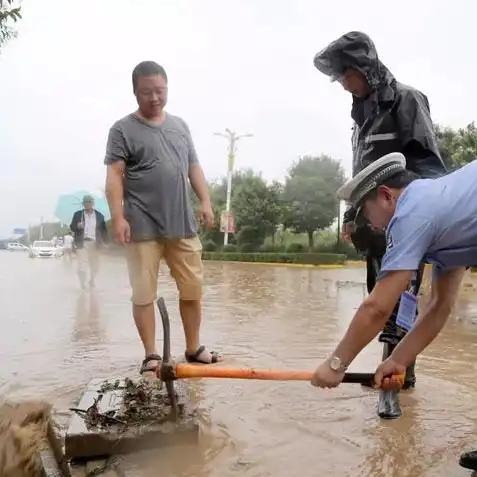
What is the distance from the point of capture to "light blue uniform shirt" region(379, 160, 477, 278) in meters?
2.04

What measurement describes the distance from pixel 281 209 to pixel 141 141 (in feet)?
107

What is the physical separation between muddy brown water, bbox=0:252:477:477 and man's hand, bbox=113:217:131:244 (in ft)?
2.62

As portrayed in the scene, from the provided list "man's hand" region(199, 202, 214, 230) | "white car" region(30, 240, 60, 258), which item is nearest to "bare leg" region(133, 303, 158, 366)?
"man's hand" region(199, 202, 214, 230)

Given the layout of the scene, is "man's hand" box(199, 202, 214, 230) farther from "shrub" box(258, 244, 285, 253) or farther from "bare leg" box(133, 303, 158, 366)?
"shrub" box(258, 244, 285, 253)

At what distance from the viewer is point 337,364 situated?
2.27 m

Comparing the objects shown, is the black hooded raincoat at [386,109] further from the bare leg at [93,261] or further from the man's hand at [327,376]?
the bare leg at [93,261]

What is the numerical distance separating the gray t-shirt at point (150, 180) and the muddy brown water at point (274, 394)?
0.88 m

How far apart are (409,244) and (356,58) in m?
1.39

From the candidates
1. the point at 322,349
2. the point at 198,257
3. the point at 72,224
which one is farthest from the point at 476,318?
the point at 72,224

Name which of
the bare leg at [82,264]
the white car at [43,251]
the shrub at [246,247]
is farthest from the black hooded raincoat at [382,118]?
the shrub at [246,247]

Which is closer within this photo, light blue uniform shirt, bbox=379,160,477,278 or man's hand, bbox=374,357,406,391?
light blue uniform shirt, bbox=379,160,477,278

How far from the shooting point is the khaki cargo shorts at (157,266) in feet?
11.8

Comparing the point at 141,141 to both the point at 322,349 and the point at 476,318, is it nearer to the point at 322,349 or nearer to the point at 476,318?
the point at 322,349

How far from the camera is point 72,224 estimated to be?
985 cm
